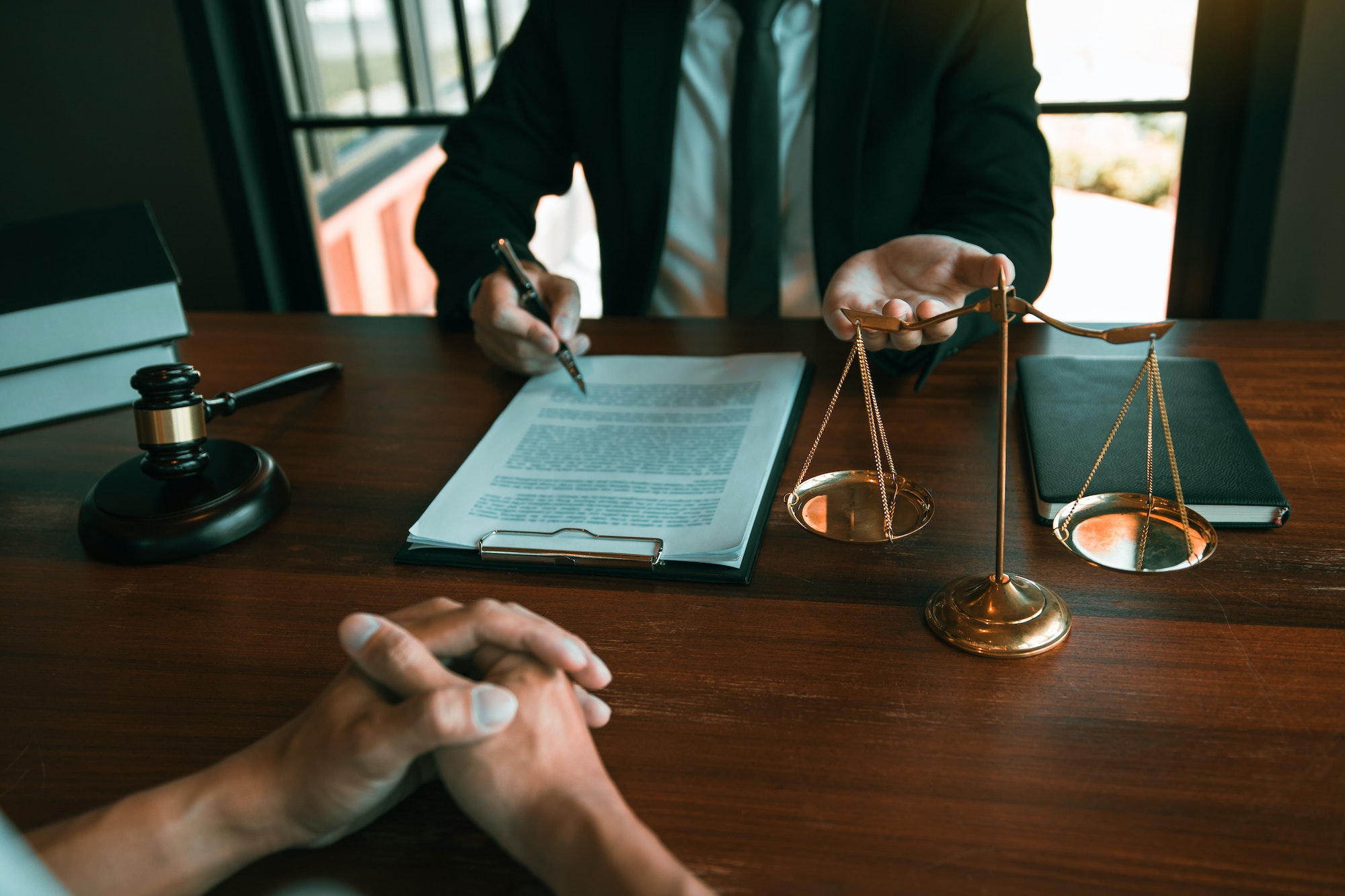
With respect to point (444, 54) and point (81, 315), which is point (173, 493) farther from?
point (444, 54)

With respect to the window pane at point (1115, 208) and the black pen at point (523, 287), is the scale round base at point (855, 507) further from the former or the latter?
the window pane at point (1115, 208)

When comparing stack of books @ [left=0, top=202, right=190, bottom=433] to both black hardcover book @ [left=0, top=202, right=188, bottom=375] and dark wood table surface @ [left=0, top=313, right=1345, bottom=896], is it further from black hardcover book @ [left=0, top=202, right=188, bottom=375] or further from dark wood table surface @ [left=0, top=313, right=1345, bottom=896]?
dark wood table surface @ [left=0, top=313, right=1345, bottom=896]

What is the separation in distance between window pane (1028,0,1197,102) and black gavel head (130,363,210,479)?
1.98 metres

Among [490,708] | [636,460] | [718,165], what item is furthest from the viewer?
[718,165]

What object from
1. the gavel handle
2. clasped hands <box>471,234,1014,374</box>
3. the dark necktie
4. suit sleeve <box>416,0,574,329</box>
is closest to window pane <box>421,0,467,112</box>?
suit sleeve <box>416,0,574,329</box>

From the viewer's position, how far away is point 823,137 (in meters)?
1.59

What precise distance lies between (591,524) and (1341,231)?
1957 mm

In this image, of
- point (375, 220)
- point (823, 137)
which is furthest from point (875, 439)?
point (375, 220)

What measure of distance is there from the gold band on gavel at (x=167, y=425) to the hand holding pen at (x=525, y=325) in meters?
0.42

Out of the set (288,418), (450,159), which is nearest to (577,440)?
(288,418)

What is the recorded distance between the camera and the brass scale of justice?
69 cm

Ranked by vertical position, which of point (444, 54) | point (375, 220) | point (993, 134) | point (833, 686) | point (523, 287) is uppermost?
point (444, 54)

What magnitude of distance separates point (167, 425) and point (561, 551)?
423mm

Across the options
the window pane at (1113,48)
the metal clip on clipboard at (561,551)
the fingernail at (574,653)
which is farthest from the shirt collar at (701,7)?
the fingernail at (574,653)
